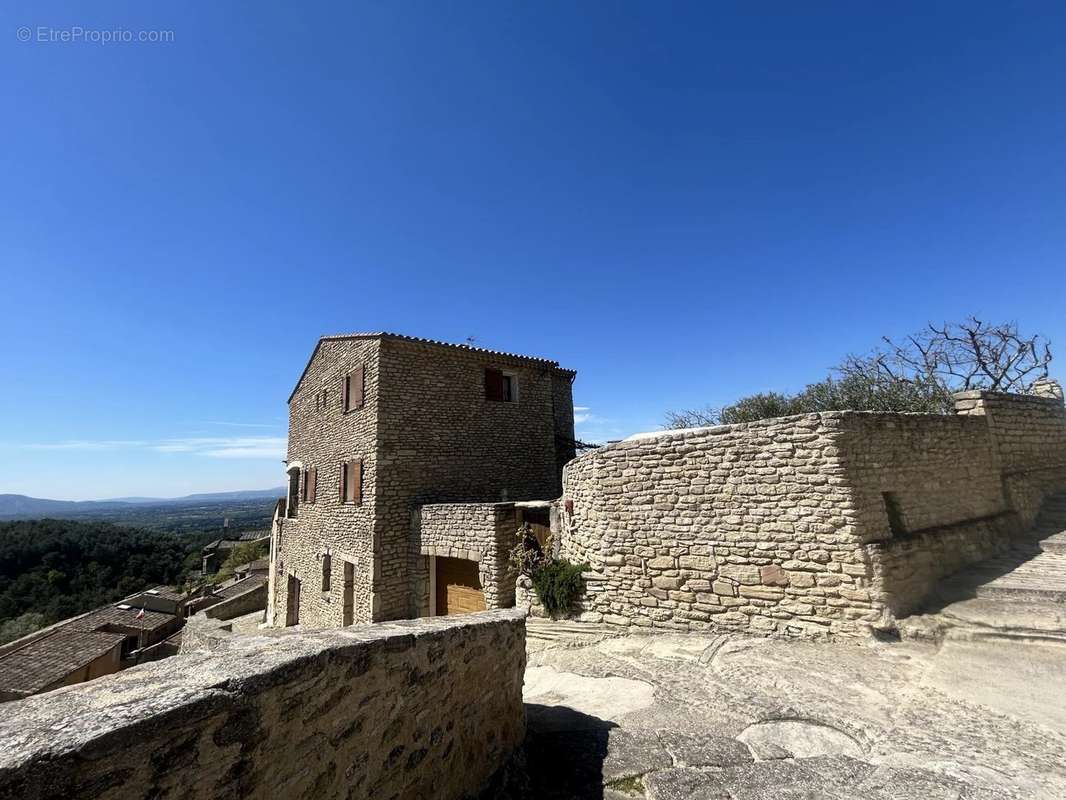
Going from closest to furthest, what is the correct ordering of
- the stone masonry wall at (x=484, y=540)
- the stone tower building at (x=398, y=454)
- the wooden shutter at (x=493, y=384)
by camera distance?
the stone masonry wall at (x=484, y=540), the stone tower building at (x=398, y=454), the wooden shutter at (x=493, y=384)

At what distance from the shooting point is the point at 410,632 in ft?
9.15

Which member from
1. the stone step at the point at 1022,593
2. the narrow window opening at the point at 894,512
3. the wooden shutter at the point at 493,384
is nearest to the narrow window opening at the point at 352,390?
the wooden shutter at the point at 493,384

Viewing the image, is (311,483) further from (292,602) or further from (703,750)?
(703,750)

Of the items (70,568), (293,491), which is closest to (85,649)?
(293,491)

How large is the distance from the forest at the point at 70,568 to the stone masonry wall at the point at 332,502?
3663 cm

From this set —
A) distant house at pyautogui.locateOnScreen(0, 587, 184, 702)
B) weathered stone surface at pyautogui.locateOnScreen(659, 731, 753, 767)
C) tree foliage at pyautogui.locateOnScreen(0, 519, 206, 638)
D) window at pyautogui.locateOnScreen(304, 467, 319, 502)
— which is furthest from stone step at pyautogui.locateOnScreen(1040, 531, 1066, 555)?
tree foliage at pyautogui.locateOnScreen(0, 519, 206, 638)

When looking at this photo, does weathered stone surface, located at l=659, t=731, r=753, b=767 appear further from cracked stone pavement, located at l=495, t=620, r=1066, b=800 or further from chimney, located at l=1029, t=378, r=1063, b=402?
chimney, located at l=1029, t=378, r=1063, b=402

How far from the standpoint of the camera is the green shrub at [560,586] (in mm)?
8047

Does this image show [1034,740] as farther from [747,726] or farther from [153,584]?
[153,584]

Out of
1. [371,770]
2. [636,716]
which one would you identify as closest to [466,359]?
[636,716]

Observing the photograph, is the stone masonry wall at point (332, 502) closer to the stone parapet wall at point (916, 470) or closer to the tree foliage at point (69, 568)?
the stone parapet wall at point (916, 470)

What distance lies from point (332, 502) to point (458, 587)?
5111mm

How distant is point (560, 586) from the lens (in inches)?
318

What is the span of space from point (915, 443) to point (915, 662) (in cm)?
325
